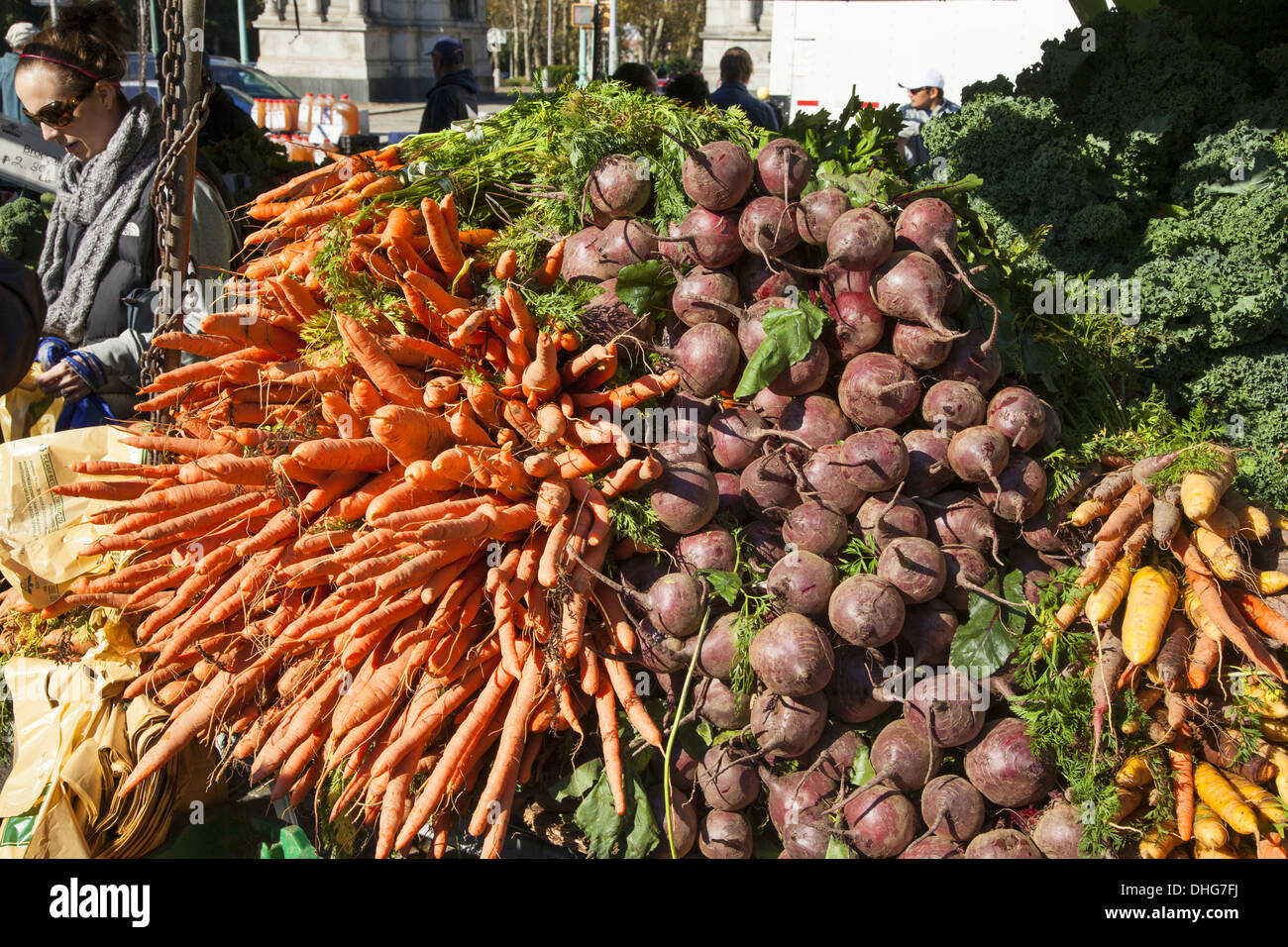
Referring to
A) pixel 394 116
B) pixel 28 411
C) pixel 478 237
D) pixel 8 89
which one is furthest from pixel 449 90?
pixel 394 116

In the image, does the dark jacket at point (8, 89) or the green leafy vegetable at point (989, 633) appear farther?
the dark jacket at point (8, 89)

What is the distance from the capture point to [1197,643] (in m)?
1.88

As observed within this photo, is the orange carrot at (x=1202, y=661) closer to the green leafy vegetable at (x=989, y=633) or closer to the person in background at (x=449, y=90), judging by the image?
the green leafy vegetable at (x=989, y=633)

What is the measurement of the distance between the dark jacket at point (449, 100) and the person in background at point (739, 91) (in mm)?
1704

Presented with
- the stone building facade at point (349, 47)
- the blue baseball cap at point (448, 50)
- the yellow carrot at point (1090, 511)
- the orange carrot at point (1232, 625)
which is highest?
the stone building facade at point (349, 47)

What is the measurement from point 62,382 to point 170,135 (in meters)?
0.85

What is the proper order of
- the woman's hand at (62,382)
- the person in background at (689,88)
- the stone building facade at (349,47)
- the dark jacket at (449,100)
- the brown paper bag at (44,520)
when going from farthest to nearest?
the stone building facade at (349,47) < the dark jacket at (449,100) < the person in background at (689,88) < the woman's hand at (62,382) < the brown paper bag at (44,520)

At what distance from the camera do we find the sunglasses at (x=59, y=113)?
262 cm

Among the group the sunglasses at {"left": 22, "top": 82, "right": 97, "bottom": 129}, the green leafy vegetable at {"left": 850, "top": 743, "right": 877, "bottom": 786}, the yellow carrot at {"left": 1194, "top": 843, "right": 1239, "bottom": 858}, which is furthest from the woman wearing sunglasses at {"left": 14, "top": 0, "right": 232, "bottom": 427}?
the yellow carrot at {"left": 1194, "top": 843, "right": 1239, "bottom": 858}

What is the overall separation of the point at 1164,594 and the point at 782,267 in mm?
1140

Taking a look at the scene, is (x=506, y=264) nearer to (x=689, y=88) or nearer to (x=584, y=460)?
(x=584, y=460)

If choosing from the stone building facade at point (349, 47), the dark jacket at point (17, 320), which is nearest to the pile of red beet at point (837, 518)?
the dark jacket at point (17, 320)

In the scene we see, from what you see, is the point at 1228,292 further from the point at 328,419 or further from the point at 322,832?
the point at 322,832

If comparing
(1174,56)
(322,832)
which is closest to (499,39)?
(1174,56)
